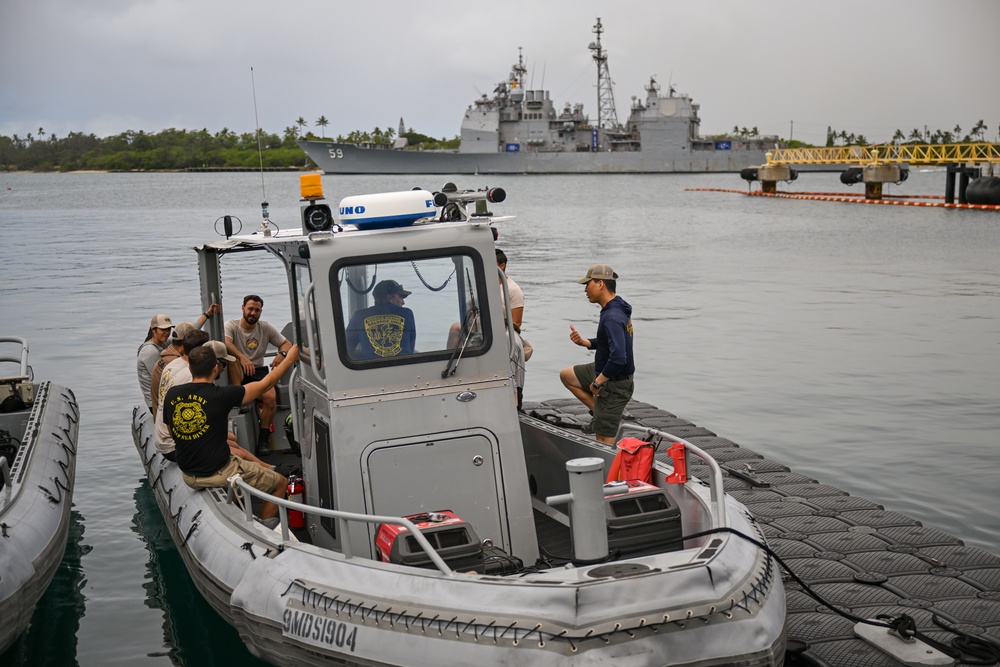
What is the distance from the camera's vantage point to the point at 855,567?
287 inches

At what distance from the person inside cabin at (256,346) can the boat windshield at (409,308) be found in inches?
120

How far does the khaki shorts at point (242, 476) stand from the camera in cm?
684

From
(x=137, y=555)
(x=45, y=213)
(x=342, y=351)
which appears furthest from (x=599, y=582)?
(x=45, y=213)

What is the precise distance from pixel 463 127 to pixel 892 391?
104m

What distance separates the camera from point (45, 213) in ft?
207

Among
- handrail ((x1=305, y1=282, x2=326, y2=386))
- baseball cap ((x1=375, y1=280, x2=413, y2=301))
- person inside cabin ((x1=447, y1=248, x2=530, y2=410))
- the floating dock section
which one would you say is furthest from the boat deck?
the floating dock section

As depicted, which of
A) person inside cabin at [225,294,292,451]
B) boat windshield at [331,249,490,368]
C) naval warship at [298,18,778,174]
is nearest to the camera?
boat windshield at [331,249,490,368]

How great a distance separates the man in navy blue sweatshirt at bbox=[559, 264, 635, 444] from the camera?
25.0ft

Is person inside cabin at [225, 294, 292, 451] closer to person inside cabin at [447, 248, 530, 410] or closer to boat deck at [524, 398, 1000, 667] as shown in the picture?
person inside cabin at [447, 248, 530, 410]

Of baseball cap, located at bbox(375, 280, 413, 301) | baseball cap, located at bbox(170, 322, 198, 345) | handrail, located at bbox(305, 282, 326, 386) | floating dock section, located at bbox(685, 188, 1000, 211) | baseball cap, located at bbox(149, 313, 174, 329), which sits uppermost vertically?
baseball cap, located at bbox(375, 280, 413, 301)

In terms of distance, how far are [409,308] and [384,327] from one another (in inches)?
7.6

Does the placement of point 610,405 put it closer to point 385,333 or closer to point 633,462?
point 633,462

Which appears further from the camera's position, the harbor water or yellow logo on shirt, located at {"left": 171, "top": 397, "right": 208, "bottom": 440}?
the harbor water

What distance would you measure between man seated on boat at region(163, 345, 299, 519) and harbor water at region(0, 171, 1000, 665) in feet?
4.40
